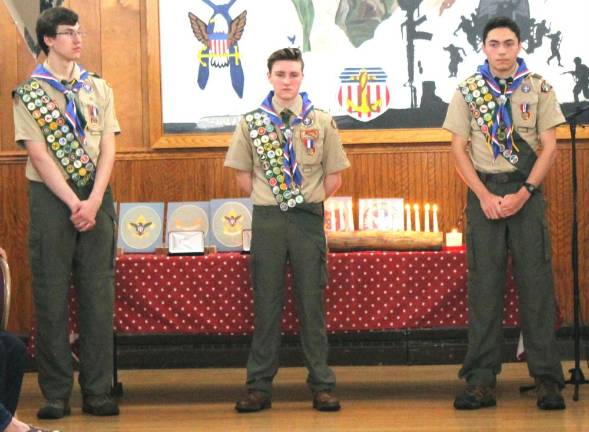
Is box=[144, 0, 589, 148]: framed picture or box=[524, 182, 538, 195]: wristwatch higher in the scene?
box=[144, 0, 589, 148]: framed picture

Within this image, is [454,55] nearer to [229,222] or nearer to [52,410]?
[229,222]

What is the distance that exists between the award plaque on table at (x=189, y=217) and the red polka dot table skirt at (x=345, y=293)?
0.55m

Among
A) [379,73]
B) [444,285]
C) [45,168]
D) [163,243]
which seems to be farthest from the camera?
[379,73]

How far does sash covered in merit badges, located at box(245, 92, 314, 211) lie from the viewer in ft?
16.6

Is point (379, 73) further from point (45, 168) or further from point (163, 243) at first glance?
point (45, 168)

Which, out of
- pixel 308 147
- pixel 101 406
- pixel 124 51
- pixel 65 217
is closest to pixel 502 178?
pixel 308 147

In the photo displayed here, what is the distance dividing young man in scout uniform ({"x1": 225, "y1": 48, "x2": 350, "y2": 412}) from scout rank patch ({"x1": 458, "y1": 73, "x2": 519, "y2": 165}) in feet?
2.04

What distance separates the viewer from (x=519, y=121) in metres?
4.98

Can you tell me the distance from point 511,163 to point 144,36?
244cm

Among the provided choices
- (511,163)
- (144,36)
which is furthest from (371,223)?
(144,36)

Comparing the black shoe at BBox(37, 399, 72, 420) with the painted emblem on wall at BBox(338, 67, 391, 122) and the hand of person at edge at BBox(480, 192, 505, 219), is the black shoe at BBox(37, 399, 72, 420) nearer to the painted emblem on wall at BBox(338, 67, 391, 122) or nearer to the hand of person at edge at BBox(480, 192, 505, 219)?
the hand of person at edge at BBox(480, 192, 505, 219)

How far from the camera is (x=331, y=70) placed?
20.8 feet

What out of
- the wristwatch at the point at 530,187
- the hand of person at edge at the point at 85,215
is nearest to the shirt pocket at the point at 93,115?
the hand of person at edge at the point at 85,215

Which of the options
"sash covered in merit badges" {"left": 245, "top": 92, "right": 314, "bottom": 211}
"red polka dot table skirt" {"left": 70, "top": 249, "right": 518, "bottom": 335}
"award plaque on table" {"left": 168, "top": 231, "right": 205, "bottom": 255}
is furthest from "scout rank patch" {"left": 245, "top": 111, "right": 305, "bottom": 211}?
"award plaque on table" {"left": 168, "top": 231, "right": 205, "bottom": 255}
